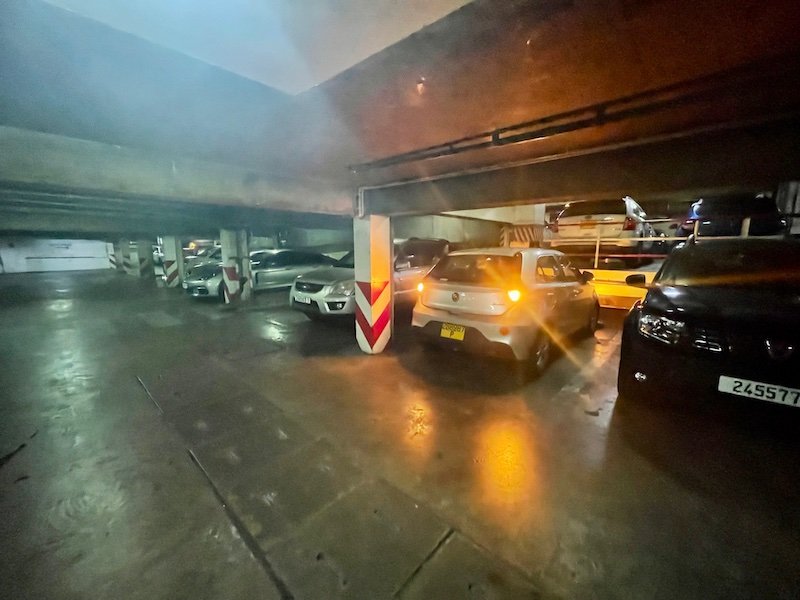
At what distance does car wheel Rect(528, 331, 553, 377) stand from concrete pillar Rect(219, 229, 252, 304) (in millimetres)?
7852

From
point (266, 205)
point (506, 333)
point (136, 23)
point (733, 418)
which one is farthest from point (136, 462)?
point (733, 418)

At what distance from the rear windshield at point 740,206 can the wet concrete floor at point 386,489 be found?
3.62m

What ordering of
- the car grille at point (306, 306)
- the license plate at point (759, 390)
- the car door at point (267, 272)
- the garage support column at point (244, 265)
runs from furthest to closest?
the car door at point (267, 272)
the garage support column at point (244, 265)
the car grille at point (306, 306)
the license plate at point (759, 390)

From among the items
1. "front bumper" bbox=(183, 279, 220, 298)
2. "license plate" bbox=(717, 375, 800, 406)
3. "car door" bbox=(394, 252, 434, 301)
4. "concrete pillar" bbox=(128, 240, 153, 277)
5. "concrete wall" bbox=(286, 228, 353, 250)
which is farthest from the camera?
"concrete pillar" bbox=(128, 240, 153, 277)

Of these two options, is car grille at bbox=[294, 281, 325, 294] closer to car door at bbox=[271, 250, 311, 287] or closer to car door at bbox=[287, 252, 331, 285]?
car door at bbox=[271, 250, 311, 287]

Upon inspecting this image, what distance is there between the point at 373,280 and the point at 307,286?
6.48 ft

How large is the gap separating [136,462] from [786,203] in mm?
8103

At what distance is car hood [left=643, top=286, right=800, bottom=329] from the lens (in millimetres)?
2145

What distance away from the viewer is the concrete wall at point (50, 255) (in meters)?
19.4

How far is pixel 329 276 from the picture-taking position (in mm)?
5902

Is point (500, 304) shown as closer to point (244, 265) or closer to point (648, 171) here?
point (648, 171)

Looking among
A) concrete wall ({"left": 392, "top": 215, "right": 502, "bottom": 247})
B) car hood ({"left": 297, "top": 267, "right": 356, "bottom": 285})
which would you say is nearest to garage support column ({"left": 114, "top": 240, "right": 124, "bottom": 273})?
concrete wall ({"left": 392, "top": 215, "right": 502, "bottom": 247})

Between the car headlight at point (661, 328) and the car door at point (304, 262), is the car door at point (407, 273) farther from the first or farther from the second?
the car door at point (304, 262)

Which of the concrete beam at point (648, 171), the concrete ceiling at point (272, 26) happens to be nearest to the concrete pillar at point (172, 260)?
the concrete beam at point (648, 171)
